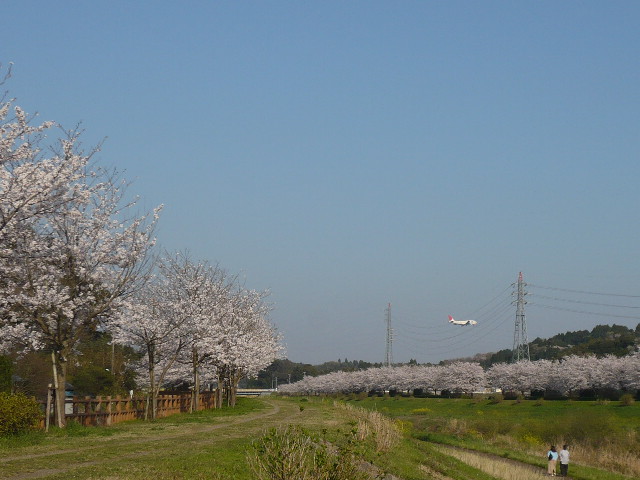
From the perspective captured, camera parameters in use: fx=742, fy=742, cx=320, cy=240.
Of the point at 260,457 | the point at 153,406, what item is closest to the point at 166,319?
the point at 153,406

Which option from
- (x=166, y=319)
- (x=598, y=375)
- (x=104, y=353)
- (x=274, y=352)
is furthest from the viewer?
(x=598, y=375)

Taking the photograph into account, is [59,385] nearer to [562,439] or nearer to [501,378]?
[562,439]

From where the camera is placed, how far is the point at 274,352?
7419 cm

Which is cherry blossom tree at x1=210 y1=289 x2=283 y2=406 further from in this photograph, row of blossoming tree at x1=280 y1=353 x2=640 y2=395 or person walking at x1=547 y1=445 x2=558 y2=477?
row of blossoming tree at x1=280 y1=353 x2=640 y2=395

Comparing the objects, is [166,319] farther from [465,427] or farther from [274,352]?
[274,352]

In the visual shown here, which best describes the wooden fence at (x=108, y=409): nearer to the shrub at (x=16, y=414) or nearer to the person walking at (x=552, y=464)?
the shrub at (x=16, y=414)

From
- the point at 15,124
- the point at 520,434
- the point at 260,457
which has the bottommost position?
the point at 520,434

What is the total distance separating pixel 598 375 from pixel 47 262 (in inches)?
3385

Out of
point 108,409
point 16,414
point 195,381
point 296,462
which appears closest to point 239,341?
point 195,381

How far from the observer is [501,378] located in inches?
4577

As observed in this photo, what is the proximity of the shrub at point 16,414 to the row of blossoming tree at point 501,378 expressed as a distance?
270ft

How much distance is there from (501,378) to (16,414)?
343ft

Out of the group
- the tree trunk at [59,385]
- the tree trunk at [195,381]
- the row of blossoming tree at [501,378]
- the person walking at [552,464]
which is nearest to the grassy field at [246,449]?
the tree trunk at [59,385]

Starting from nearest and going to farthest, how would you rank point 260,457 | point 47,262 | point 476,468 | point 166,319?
point 260,457
point 47,262
point 476,468
point 166,319
